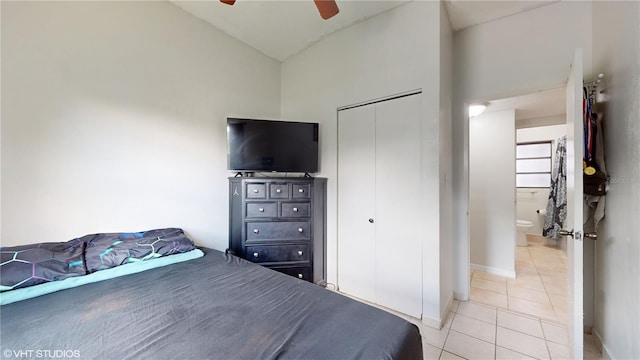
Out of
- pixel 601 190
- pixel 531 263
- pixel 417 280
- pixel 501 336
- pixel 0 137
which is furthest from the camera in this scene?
pixel 531 263

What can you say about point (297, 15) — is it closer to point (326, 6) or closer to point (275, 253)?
point (326, 6)

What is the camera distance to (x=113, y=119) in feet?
5.85

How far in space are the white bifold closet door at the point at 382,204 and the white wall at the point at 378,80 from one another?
69 millimetres

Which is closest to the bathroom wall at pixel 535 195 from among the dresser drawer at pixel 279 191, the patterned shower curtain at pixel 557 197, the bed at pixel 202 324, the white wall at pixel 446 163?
the patterned shower curtain at pixel 557 197

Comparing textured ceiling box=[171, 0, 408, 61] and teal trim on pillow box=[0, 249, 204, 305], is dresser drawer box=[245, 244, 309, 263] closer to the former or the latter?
teal trim on pillow box=[0, 249, 204, 305]

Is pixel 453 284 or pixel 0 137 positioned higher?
pixel 0 137

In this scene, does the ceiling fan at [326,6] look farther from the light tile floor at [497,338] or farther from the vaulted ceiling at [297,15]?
the light tile floor at [497,338]

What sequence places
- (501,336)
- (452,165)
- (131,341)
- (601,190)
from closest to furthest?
(131,341) < (601,190) < (501,336) < (452,165)

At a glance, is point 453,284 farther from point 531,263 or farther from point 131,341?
point 131,341

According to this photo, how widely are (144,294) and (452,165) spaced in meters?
2.70

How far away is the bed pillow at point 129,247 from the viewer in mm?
1465

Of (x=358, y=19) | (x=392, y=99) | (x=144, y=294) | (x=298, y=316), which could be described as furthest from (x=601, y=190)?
(x=144, y=294)

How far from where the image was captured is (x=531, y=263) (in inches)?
137

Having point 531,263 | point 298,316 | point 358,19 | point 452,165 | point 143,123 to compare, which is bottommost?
point 531,263
